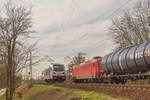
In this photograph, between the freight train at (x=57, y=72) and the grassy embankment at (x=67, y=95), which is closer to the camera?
the grassy embankment at (x=67, y=95)

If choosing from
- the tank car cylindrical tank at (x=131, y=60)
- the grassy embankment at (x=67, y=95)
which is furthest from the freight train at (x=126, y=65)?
the grassy embankment at (x=67, y=95)

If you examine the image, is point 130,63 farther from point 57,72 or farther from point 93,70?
point 57,72

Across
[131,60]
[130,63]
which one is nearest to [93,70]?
[130,63]

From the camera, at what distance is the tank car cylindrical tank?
15057mm

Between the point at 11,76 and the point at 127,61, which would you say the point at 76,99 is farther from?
the point at 11,76

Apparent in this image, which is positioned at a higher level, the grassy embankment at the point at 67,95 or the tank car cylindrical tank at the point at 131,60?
the tank car cylindrical tank at the point at 131,60

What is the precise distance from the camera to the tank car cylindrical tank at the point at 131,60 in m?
15.1

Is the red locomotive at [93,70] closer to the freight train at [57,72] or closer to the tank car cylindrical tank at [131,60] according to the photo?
the freight train at [57,72]

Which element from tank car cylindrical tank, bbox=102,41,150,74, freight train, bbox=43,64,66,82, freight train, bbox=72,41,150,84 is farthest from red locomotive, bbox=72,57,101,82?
tank car cylindrical tank, bbox=102,41,150,74

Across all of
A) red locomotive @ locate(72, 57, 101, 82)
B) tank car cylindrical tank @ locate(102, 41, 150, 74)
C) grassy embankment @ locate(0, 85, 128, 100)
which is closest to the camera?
grassy embankment @ locate(0, 85, 128, 100)

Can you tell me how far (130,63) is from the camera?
1714cm

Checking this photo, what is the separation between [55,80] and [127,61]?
22.5 m

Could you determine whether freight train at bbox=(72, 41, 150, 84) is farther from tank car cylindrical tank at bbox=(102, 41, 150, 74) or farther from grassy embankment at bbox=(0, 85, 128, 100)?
grassy embankment at bbox=(0, 85, 128, 100)

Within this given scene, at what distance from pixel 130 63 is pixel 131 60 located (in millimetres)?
331
